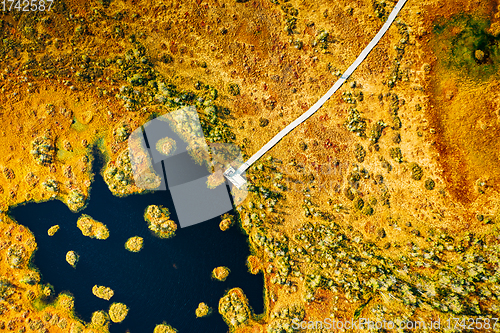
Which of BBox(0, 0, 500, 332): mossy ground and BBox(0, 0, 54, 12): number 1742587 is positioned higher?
BBox(0, 0, 54, 12): number 1742587

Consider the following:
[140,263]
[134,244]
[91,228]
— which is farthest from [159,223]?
[91,228]

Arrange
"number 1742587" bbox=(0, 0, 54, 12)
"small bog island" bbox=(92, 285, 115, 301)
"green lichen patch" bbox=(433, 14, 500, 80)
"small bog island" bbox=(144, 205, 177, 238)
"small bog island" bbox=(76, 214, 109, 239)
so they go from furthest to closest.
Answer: "number 1742587" bbox=(0, 0, 54, 12), "small bog island" bbox=(144, 205, 177, 238), "small bog island" bbox=(76, 214, 109, 239), "small bog island" bbox=(92, 285, 115, 301), "green lichen patch" bbox=(433, 14, 500, 80)

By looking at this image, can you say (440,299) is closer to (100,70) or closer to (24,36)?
(100,70)

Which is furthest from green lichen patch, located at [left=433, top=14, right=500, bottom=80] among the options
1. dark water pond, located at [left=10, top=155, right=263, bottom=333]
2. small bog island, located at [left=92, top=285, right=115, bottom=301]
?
small bog island, located at [left=92, top=285, right=115, bottom=301]

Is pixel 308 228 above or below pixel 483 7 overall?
below

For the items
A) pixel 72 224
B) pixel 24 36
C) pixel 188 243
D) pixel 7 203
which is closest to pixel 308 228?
pixel 188 243

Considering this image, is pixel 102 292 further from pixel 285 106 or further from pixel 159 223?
pixel 285 106

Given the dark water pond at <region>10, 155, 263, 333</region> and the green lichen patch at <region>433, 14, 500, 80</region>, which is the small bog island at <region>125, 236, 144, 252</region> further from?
the green lichen patch at <region>433, 14, 500, 80</region>
